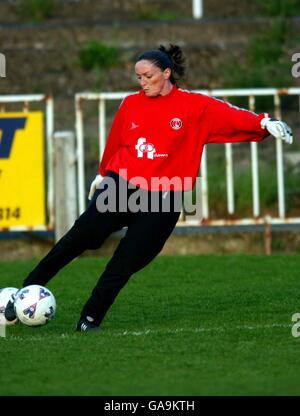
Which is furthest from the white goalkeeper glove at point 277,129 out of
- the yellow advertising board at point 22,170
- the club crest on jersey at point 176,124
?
the yellow advertising board at point 22,170

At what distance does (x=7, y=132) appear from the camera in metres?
13.9

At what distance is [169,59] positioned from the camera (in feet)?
29.7

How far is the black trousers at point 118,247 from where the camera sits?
28.8 feet

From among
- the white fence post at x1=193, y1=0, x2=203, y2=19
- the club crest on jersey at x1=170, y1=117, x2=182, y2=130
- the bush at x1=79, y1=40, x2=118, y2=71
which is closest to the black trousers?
the club crest on jersey at x1=170, y1=117, x2=182, y2=130

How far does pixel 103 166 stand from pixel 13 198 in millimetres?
4781

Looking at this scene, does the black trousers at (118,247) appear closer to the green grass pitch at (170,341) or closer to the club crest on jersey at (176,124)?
the green grass pitch at (170,341)

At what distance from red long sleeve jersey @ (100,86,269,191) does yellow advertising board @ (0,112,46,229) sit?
4.93 meters

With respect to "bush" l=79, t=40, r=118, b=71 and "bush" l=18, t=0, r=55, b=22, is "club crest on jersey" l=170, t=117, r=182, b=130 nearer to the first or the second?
"bush" l=79, t=40, r=118, b=71

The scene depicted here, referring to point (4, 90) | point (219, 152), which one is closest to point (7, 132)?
point (219, 152)

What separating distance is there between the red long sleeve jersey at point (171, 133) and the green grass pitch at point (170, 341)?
1.10 meters

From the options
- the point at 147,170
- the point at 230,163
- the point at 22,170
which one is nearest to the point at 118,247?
the point at 147,170

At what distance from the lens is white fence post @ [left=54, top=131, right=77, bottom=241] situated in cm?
1406
